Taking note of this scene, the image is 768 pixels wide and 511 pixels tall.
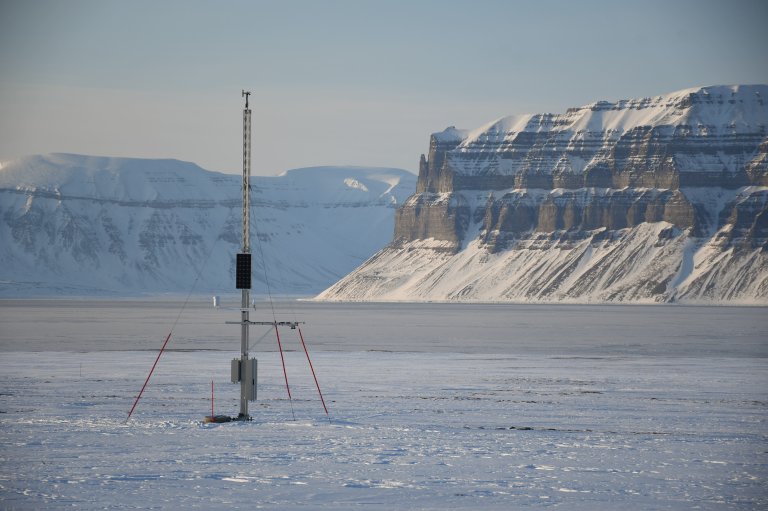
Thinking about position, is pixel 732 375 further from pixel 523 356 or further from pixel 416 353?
pixel 416 353

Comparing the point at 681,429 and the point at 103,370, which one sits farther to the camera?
the point at 103,370

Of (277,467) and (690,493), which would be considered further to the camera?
(277,467)

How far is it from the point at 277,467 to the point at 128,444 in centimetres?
540

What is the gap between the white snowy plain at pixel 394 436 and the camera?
2702 cm

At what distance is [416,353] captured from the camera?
7725 centimetres

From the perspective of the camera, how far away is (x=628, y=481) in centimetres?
2853

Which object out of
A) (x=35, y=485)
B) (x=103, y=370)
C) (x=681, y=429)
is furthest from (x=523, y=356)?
(x=35, y=485)

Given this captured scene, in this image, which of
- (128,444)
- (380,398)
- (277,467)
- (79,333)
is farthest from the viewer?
(79,333)

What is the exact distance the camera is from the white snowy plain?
27.0 meters

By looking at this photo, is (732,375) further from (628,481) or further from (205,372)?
(628,481)

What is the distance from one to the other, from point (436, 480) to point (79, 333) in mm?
82557

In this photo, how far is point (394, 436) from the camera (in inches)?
1396

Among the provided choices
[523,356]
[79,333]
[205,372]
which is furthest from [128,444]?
[79,333]

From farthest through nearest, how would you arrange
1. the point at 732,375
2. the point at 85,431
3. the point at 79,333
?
the point at 79,333, the point at 732,375, the point at 85,431
